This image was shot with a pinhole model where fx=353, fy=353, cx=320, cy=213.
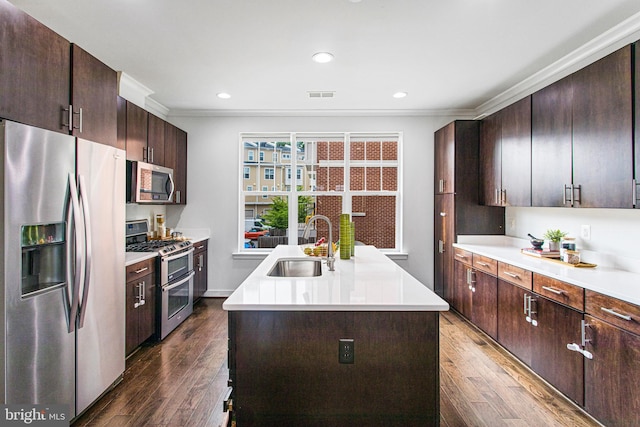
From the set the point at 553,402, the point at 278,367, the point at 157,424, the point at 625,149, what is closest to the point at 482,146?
the point at 625,149

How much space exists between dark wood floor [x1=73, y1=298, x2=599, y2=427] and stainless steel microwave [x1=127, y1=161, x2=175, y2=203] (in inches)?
55.7

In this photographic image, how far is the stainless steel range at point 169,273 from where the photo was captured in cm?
333

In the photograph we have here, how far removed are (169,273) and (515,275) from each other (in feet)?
10.3

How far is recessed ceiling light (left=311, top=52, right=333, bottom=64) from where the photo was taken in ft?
9.69

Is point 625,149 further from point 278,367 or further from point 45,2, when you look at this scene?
point 45,2

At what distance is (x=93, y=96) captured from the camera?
2.27m

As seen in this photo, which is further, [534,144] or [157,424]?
[534,144]

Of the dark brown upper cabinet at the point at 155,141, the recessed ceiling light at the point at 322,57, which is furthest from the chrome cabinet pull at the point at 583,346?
the dark brown upper cabinet at the point at 155,141

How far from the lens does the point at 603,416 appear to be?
198 cm

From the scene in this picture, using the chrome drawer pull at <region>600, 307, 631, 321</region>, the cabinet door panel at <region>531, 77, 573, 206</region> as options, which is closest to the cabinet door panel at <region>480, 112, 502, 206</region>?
the cabinet door panel at <region>531, 77, 573, 206</region>

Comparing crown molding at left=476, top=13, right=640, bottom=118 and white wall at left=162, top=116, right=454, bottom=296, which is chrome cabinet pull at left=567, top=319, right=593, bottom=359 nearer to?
crown molding at left=476, top=13, right=640, bottom=118

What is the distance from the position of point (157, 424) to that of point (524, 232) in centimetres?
378

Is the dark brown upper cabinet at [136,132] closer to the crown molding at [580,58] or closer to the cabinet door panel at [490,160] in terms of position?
the cabinet door panel at [490,160]

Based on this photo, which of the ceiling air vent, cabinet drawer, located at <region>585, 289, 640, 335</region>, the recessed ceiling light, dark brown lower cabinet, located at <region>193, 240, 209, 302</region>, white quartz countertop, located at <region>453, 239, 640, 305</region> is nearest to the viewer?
cabinet drawer, located at <region>585, 289, 640, 335</region>
